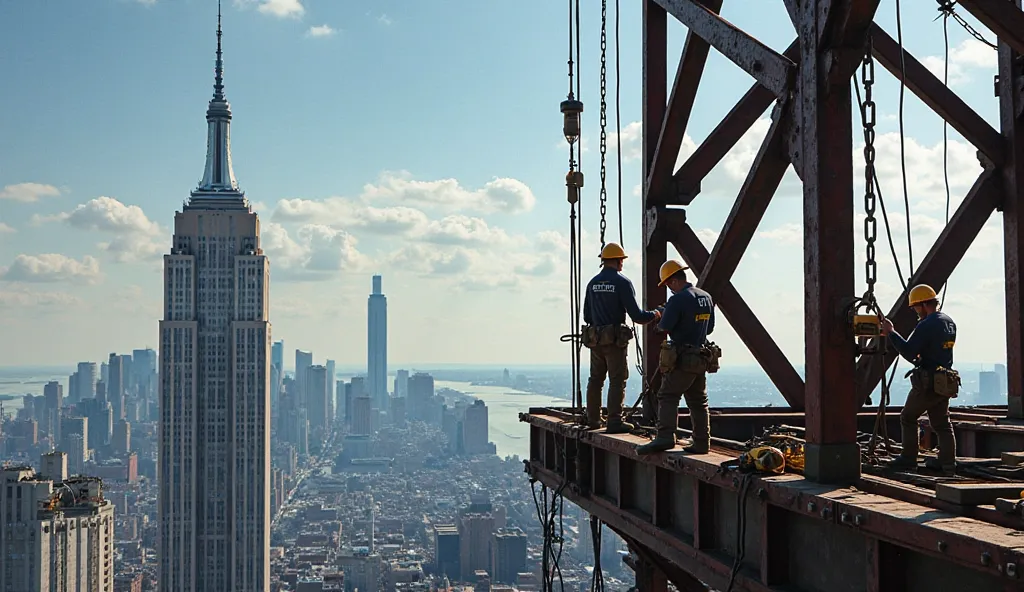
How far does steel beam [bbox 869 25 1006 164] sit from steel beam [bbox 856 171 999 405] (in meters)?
0.31

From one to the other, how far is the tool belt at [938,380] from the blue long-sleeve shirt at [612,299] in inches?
112

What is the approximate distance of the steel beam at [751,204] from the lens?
7434mm

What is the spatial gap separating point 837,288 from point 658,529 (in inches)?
99.6

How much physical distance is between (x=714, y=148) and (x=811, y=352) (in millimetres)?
4768

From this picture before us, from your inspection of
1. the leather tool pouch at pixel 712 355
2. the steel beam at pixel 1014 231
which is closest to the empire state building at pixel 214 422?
the steel beam at pixel 1014 231

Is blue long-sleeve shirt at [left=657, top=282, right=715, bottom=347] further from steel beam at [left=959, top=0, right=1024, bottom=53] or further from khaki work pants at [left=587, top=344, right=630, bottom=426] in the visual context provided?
steel beam at [left=959, top=0, right=1024, bottom=53]

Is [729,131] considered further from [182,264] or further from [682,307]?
[182,264]

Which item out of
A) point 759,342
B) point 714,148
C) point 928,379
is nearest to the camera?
point 928,379

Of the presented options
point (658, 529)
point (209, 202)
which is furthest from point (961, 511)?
→ point (209, 202)

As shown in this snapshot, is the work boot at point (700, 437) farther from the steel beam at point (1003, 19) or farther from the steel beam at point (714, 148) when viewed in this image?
the steel beam at point (1003, 19)

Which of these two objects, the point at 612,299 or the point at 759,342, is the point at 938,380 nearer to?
the point at 759,342

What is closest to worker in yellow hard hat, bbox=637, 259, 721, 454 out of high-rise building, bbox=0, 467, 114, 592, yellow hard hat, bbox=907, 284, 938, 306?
yellow hard hat, bbox=907, 284, 938, 306

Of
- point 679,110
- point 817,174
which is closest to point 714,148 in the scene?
point 679,110

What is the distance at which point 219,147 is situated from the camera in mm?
180625
